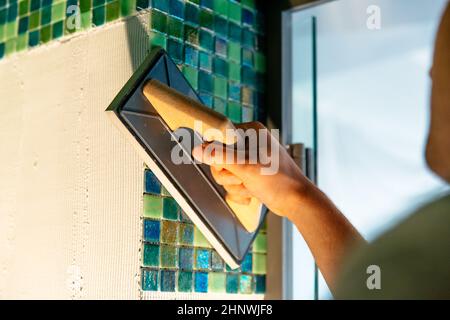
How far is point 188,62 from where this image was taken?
97 cm

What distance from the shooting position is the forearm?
0.66 metres

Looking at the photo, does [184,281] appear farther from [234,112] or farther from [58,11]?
[58,11]

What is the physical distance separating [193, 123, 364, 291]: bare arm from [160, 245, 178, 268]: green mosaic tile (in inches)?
5.8

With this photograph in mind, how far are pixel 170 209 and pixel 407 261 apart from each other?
0.55 metres

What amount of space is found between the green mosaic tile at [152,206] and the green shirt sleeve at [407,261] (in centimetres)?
49

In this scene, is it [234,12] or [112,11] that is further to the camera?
[234,12]

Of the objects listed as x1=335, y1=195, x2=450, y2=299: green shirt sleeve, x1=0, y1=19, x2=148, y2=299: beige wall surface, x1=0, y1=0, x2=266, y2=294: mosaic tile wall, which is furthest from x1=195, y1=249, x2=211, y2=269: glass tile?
x1=335, y1=195, x2=450, y2=299: green shirt sleeve

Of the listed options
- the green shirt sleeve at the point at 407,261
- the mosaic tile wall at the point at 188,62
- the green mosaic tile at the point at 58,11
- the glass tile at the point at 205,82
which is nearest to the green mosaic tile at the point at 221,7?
the mosaic tile wall at the point at 188,62

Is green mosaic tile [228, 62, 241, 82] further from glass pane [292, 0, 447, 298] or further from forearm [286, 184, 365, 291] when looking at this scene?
forearm [286, 184, 365, 291]

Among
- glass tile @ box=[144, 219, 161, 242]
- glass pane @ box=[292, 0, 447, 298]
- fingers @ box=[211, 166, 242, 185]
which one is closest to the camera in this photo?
fingers @ box=[211, 166, 242, 185]

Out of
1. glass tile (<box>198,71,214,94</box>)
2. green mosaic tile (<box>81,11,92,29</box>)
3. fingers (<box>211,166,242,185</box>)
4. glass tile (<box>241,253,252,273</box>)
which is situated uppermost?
green mosaic tile (<box>81,11,92,29</box>)

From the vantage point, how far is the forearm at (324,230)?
0.66 m

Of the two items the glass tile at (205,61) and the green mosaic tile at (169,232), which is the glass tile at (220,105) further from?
the green mosaic tile at (169,232)

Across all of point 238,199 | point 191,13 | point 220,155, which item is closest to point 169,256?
point 238,199
